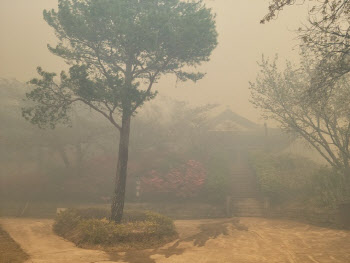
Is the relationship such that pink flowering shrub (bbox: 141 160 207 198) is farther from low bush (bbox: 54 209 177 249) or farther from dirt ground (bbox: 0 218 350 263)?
low bush (bbox: 54 209 177 249)

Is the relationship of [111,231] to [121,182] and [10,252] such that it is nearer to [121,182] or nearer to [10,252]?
[121,182]

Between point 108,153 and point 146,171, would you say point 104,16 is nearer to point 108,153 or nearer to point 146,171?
point 146,171

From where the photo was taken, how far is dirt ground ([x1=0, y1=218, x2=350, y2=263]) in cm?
880

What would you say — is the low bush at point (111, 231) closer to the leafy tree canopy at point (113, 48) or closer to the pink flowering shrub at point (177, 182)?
the leafy tree canopy at point (113, 48)

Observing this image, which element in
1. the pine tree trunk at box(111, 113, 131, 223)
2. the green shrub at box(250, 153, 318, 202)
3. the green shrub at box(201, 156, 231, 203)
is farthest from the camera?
the green shrub at box(201, 156, 231, 203)

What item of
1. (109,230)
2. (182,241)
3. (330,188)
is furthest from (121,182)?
(330,188)

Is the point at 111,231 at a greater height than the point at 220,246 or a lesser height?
greater

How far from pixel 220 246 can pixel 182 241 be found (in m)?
1.68

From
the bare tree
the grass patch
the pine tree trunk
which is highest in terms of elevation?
the bare tree

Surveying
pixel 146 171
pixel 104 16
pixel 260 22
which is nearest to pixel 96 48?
pixel 104 16

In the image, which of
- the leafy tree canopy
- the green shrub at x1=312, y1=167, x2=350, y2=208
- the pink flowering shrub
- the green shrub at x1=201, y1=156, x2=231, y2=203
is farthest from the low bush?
the green shrub at x1=312, y1=167, x2=350, y2=208

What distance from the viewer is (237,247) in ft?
34.6

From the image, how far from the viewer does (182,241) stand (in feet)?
37.7

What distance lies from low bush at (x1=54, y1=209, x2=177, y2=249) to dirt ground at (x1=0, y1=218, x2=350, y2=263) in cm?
48
